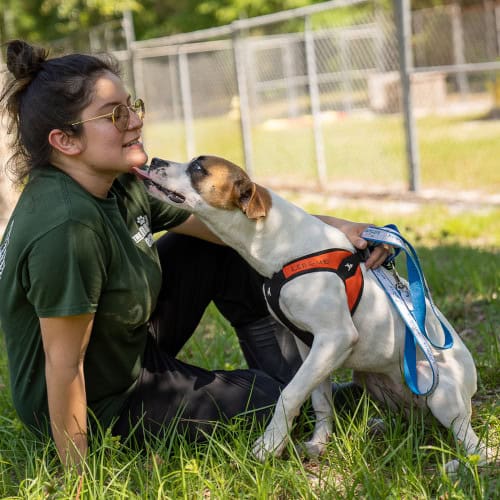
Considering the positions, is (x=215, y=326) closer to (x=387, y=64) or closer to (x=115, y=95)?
(x=115, y=95)

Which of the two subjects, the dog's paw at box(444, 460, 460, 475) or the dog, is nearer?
the dog's paw at box(444, 460, 460, 475)

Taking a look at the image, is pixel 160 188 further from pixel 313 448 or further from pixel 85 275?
pixel 313 448

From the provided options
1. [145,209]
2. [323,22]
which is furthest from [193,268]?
[323,22]

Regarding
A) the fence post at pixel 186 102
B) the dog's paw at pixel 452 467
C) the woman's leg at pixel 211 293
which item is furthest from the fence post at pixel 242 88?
the dog's paw at pixel 452 467

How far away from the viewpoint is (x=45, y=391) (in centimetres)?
294

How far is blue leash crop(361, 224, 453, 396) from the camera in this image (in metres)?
2.76

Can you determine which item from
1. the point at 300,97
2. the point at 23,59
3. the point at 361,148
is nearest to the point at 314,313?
the point at 23,59

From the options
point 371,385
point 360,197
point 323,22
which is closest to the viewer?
point 371,385

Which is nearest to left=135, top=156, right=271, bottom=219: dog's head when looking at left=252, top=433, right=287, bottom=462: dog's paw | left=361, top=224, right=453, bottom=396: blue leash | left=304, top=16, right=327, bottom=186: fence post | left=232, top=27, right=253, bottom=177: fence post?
left=361, top=224, right=453, bottom=396: blue leash

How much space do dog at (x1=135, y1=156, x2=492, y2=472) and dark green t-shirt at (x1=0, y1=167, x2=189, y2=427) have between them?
281 millimetres

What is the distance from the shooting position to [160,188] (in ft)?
9.62

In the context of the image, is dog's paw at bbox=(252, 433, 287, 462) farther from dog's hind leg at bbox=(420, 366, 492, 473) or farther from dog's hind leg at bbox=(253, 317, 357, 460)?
dog's hind leg at bbox=(420, 366, 492, 473)

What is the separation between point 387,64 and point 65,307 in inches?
429

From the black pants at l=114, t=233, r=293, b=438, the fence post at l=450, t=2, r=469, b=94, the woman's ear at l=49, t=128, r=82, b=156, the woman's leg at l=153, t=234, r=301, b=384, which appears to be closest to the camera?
the woman's ear at l=49, t=128, r=82, b=156
